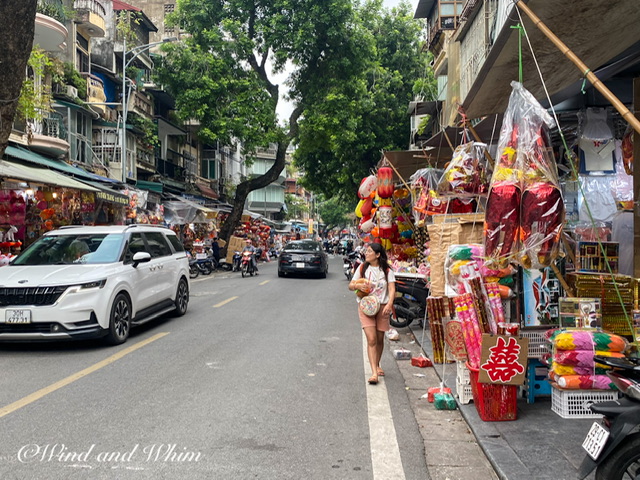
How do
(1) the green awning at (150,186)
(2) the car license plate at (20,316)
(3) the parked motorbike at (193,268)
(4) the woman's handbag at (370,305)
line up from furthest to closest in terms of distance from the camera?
(1) the green awning at (150,186) → (3) the parked motorbike at (193,268) → (2) the car license plate at (20,316) → (4) the woman's handbag at (370,305)

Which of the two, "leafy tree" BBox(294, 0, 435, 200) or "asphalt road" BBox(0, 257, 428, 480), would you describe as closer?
"asphalt road" BBox(0, 257, 428, 480)

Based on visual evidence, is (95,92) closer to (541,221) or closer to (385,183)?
(385,183)

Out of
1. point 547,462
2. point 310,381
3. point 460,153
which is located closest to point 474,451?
point 547,462

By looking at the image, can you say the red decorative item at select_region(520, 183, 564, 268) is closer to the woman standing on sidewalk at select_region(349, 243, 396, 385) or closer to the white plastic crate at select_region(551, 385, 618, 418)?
the white plastic crate at select_region(551, 385, 618, 418)

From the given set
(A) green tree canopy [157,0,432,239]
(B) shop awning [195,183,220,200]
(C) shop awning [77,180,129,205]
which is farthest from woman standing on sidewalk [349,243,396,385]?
(B) shop awning [195,183,220,200]

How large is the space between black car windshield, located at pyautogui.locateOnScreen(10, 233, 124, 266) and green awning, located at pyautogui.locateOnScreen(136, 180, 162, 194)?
17533mm

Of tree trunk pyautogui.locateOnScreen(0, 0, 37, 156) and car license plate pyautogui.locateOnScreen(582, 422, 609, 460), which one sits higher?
tree trunk pyautogui.locateOnScreen(0, 0, 37, 156)

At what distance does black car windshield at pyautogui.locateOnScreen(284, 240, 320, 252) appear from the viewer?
2162cm

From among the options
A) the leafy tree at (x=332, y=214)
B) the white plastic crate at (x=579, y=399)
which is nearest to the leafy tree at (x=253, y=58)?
the white plastic crate at (x=579, y=399)

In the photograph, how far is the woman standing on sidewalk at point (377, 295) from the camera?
614cm

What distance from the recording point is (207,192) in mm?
36469

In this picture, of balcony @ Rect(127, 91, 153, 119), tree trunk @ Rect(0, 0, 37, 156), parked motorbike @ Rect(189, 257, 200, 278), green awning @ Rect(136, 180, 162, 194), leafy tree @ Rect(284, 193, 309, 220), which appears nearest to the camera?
tree trunk @ Rect(0, 0, 37, 156)

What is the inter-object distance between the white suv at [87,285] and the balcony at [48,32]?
26.5ft

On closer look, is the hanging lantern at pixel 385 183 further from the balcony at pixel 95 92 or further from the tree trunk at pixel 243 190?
the tree trunk at pixel 243 190
